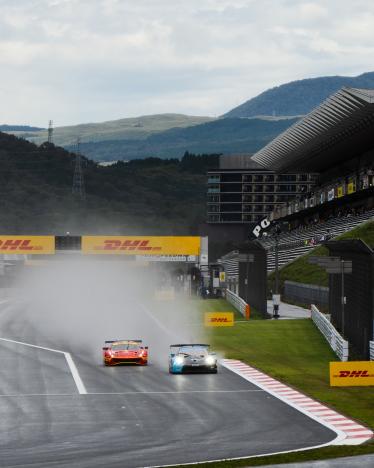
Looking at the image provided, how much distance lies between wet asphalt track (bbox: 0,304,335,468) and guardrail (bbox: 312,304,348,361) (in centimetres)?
562

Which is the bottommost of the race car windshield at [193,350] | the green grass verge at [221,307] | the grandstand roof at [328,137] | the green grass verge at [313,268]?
the green grass verge at [221,307]

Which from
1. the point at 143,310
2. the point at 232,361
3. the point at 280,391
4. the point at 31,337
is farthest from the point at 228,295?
the point at 280,391

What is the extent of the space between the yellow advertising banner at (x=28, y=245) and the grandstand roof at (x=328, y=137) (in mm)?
32128

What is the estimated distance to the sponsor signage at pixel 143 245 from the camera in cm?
12638

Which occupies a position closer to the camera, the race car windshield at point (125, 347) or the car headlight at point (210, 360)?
the car headlight at point (210, 360)

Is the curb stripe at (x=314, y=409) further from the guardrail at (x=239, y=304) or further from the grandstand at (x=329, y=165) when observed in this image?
the grandstand at (x=329, y=165)

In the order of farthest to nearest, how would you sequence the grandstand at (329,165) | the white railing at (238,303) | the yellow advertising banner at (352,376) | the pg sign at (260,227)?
the pg sign at (260,227) → the grandstand at (329,165) → the white railing at (238,303) → the yellow advertising banner at (352,376)

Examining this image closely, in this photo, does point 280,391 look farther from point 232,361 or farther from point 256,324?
point 256,324

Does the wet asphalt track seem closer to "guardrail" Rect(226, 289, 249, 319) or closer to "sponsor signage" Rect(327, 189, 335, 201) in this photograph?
"guardrail" Rect(226, 289, 249, 319)

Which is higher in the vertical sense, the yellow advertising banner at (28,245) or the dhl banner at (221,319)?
the yellow advertising banner at (28,245)

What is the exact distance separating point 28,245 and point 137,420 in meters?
101

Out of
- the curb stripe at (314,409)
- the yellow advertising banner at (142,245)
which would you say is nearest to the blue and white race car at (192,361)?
the curb stripe at (314,409)

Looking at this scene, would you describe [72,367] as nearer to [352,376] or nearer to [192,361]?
[192,361]

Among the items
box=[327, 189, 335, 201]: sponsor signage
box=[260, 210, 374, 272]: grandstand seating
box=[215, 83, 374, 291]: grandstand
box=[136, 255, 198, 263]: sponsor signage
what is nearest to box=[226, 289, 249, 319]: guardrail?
box=[215, 83, 374, 291]: grandstand
